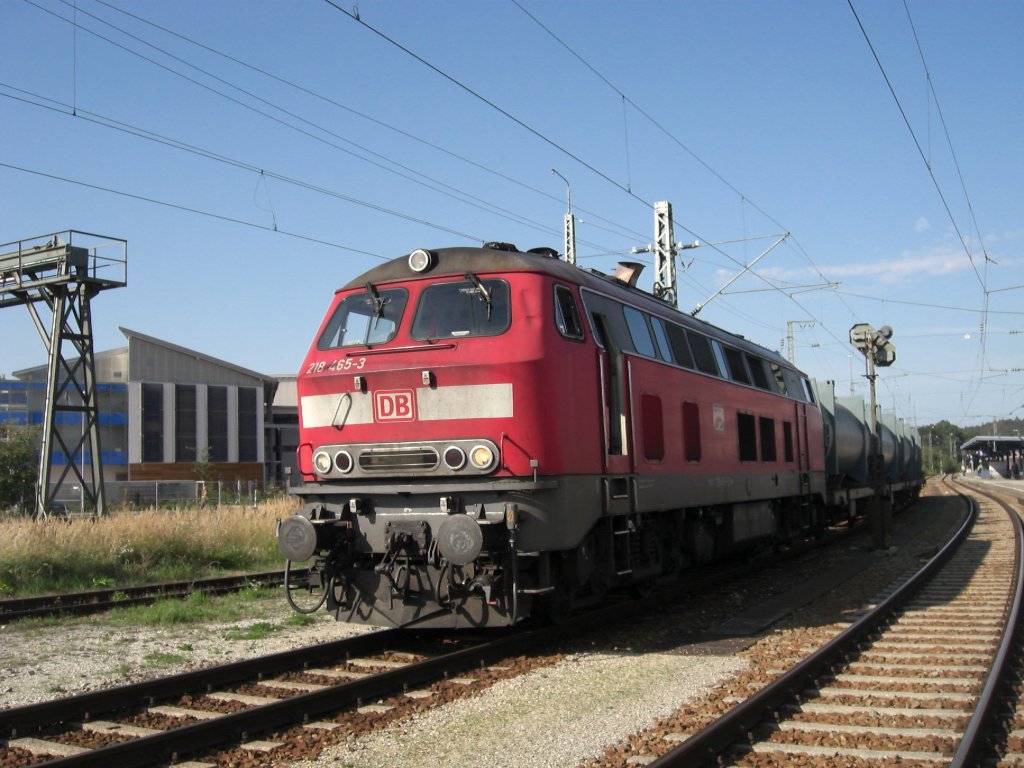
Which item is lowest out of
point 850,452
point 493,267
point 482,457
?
point 482,457

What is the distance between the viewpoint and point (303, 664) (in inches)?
319

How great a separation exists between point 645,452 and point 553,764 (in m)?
4.78

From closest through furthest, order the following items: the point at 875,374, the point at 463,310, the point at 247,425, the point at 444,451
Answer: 1. the point at 444,451
2. the point at 463,310
3. the point at 875,374
4. the point at 247,425

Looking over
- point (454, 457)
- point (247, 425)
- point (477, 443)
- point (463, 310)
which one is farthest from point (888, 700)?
point (247, 425)

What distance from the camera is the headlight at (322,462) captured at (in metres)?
9.05

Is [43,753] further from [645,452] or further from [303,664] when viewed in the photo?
[645,452]

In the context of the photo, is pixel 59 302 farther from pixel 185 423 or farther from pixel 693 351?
pixel 185 423

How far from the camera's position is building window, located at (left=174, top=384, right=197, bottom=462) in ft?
176

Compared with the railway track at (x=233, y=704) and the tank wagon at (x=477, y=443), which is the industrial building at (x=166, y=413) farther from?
the railway track at (x=233, y=704)

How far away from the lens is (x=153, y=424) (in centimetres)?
5259

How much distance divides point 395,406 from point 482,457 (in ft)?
3.36

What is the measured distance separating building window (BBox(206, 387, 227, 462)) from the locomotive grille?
158 ft

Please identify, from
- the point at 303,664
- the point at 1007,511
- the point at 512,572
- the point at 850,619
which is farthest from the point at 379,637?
the point at 1007,511

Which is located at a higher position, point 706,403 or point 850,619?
point 706,403
